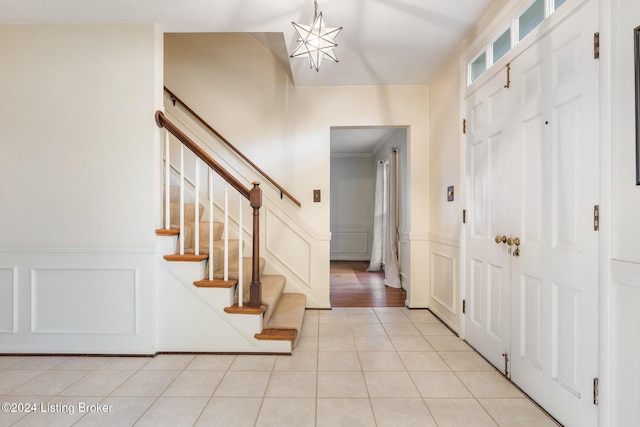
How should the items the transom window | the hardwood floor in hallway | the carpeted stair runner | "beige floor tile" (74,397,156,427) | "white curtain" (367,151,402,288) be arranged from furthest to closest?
"white curtain" (367,151,402,288)
the hardwood floor in hallway
the carpeted stair runner
the transom window
"beige floor tile" (74,397,156,427)

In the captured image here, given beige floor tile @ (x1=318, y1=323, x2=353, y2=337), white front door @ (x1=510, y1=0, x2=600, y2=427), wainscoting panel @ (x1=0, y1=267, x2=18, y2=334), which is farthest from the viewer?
beige floor tile @ (x1=318, y1=323, x2=353, y2=337)

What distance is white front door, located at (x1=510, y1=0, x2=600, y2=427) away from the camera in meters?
1.58

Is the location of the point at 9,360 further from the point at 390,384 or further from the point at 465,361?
the point at 465,361

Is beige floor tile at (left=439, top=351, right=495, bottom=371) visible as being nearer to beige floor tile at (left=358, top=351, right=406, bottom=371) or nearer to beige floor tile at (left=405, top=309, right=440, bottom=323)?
beige floor tile at (left=358, top=351, right=406, bottom=371)

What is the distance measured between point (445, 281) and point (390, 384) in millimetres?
1540

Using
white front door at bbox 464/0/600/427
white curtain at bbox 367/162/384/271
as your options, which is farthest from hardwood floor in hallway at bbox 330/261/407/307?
white front door at bbox 464/0/600/427

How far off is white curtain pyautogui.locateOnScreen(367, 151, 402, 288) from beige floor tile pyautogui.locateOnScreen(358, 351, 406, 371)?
2446 mm

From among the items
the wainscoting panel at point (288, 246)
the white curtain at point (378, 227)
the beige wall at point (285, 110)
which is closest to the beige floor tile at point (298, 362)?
the wainscoting panel at point (288, 246)

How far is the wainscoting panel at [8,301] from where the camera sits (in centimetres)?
256

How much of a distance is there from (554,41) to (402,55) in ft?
4.93

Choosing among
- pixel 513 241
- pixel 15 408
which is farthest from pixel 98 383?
pixel 513 241

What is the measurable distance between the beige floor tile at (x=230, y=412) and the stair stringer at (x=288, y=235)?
73.5 inches

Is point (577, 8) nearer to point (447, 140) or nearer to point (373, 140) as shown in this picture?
point (447, 140)

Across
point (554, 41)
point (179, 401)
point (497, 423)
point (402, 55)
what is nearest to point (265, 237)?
point (179, 401)
